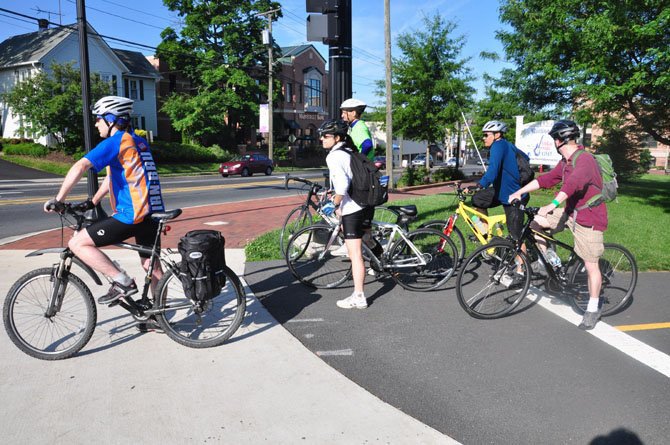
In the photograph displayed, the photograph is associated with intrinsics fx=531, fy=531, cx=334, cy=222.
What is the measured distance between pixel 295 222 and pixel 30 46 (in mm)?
40714

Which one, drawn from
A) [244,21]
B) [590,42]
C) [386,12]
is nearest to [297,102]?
[244,21]

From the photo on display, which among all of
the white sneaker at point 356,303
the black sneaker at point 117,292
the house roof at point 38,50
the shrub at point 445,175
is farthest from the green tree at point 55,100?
the black sneaker at point 117,292

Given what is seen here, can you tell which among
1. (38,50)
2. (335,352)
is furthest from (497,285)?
(38,50)

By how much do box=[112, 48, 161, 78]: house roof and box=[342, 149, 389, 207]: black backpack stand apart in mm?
43126

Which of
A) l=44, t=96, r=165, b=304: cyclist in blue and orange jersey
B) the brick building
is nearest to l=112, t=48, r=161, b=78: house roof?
the brick building

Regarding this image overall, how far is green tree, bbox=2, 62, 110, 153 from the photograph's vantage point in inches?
1216

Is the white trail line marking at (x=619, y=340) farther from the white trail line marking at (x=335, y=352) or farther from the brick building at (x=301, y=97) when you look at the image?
the brick building at (x=301, y=97)

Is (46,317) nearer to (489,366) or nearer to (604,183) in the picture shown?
(489,366)

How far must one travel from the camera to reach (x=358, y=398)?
11.0ft

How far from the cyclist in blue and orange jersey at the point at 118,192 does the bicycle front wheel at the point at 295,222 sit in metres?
3.12

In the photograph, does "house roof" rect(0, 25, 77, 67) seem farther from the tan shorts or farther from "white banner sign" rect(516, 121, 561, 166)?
the tan shorts

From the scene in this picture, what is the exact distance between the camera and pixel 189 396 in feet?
11.0

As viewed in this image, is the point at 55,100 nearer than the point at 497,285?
No

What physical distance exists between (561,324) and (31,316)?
14.5 ft
